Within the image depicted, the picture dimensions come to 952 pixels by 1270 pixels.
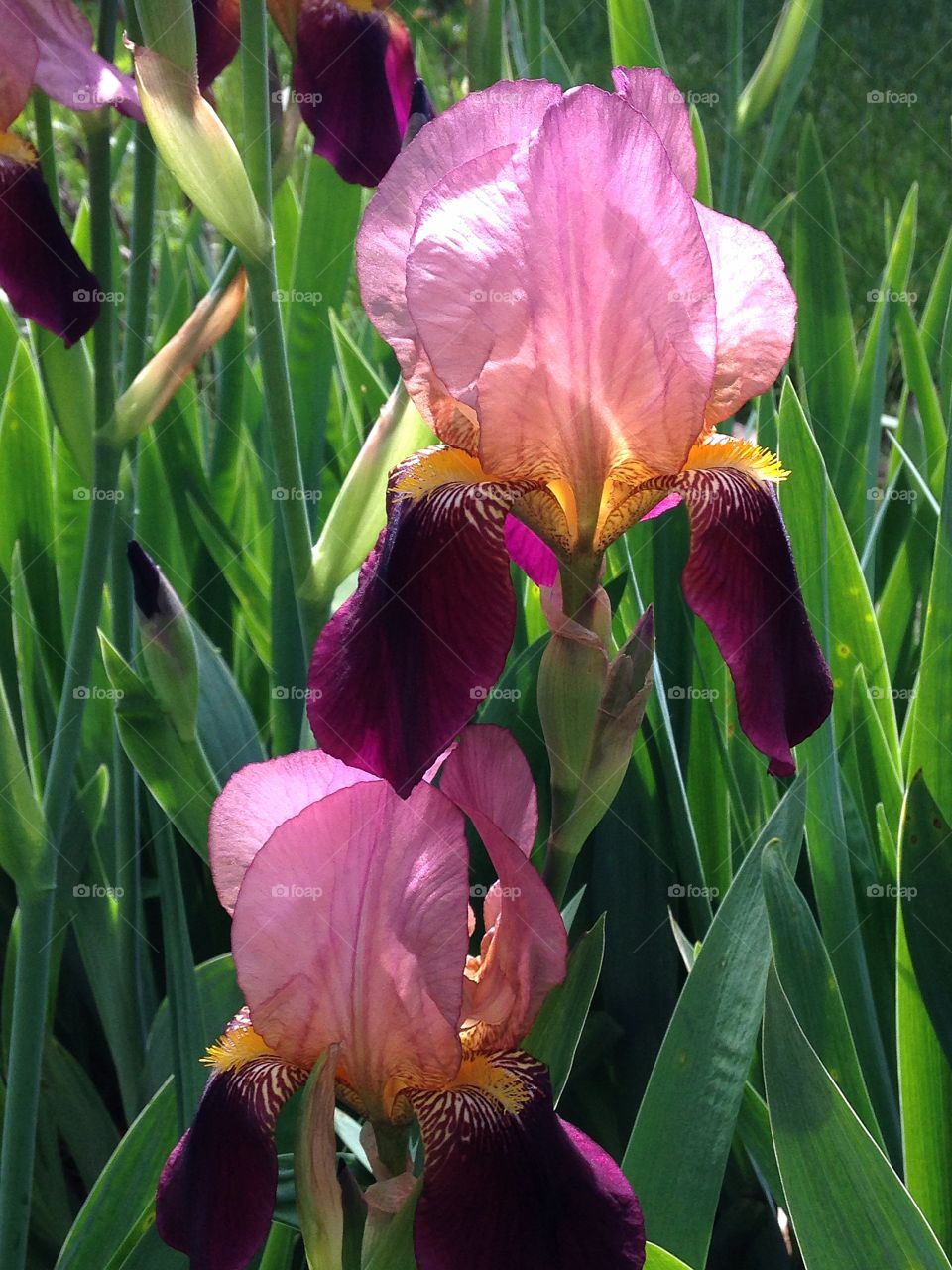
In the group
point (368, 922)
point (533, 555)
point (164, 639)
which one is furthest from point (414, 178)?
point (164, 639)

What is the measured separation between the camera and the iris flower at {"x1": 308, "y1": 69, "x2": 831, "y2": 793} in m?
0.61

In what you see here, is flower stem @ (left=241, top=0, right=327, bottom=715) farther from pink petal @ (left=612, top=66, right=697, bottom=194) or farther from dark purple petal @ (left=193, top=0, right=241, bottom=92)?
pink petal @ (left=612, top=66, right=697, bottom=194)

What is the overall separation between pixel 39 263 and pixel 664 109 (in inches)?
→ 22.7

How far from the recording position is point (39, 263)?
1042 mm

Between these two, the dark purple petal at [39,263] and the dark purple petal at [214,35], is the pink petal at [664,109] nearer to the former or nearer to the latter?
the dark purple petal at [39,263]

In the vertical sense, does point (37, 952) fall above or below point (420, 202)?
below

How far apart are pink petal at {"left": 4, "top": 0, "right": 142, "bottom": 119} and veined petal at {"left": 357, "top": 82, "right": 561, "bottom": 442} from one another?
486mm

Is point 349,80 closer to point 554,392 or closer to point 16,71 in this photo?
point 16,71

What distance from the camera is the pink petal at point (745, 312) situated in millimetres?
694

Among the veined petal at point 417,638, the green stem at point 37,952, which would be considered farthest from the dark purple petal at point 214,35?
the veined petal at point 417,638

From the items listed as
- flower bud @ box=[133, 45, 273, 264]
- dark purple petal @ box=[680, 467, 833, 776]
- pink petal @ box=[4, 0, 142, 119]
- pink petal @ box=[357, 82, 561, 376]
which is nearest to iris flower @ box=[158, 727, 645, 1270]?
dark purple petal @ box=[680, 467, 833, 776]

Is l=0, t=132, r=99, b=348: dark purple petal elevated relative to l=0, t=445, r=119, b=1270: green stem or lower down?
elevated

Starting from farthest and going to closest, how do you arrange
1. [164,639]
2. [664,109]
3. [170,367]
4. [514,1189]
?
[170,367]
[164,639]
[664,109]
[514,1189]

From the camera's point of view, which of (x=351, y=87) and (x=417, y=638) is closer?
(x=417, y=638)
